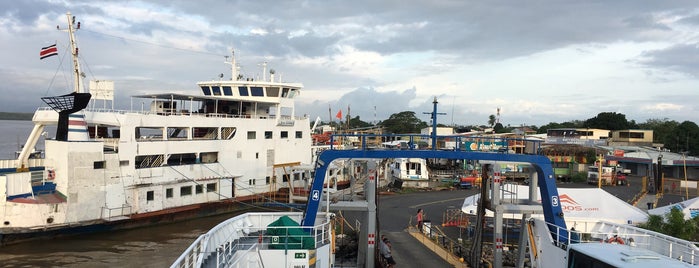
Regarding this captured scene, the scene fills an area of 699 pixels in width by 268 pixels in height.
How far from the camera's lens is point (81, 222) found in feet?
66.9

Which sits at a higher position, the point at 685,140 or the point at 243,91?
the point at 243,91

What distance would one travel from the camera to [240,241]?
465 inches

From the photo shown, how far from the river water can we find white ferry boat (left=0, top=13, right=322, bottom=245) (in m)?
0.51

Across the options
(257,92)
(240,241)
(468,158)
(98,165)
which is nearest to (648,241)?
(468,158)

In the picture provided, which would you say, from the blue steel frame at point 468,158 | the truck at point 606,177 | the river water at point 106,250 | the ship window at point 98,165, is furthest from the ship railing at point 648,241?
the truck at point 606,177

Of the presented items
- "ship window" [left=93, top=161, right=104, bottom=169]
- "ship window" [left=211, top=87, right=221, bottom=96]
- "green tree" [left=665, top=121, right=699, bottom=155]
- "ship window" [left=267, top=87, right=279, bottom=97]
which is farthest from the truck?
"ship window" [left=93, top=161, right=104, bottom=169]

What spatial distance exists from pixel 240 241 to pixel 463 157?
6152mm

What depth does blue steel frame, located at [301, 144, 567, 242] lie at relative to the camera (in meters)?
12.0

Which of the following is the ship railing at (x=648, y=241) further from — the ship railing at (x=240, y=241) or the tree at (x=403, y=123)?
the tree at (x=403, y=123)

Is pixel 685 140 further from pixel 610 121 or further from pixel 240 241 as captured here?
pixel 240 241

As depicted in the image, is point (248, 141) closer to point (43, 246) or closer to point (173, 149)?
point (173, 149)

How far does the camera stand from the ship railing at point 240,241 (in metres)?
9.51

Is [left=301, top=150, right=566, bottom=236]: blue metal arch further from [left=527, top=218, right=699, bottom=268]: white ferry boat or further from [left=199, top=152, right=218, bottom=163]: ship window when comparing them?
[left=199, top=152, right=218, bottom=163]: ship window

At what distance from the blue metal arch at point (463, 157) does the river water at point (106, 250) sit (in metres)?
8.71
